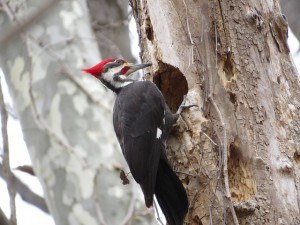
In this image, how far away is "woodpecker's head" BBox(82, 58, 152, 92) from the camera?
4.52 metres

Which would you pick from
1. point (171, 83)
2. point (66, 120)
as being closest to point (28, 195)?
point (66, 120)

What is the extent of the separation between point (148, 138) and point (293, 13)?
1.21 m

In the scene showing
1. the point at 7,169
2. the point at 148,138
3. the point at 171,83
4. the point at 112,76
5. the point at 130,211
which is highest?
the point at 112,76

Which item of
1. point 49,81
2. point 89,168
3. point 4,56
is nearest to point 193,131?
point 89,168

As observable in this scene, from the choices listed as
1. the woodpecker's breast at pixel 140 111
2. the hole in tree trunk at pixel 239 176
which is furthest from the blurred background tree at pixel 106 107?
the woodpecker's breast at pixel 140 111

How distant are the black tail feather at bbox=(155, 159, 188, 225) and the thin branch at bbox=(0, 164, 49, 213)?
84 cm

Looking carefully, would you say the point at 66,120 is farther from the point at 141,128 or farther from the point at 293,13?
A: the point at 293,13

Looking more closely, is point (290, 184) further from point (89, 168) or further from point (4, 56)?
point (4, 56)

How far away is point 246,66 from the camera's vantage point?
12.5ft

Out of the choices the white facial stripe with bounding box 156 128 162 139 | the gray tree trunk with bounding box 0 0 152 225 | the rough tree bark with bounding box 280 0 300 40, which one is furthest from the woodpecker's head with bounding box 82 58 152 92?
the rough tree bark with bounding box 280 0 300 40

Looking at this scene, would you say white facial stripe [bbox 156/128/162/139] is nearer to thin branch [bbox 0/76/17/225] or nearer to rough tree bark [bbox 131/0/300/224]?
rough tree bark [bbox 131/0/300/224]

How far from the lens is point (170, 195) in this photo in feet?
12.1

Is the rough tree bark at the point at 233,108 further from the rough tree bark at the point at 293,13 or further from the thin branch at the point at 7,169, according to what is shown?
the thin branch at the point at 7,169

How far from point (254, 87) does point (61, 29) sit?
181 centimetres
